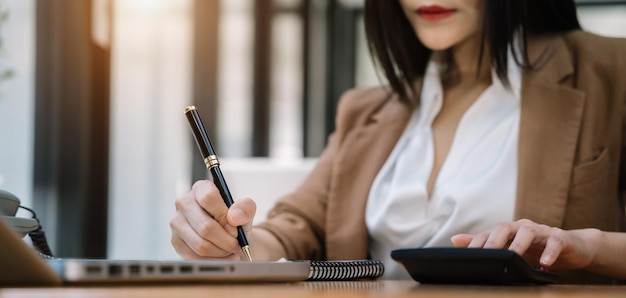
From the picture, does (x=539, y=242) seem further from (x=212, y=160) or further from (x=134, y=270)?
(x=134, y=270)

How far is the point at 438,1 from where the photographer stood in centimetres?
160

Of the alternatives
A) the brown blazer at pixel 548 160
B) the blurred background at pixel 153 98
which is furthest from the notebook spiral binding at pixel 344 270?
the blurred background at pixel 153 98

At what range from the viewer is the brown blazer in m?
1.47

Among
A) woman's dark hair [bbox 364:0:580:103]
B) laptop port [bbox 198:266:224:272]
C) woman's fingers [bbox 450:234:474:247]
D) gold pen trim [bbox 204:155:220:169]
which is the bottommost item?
woman's fingers [bbox 450:234:474:247]

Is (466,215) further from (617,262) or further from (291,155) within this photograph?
(291,155)

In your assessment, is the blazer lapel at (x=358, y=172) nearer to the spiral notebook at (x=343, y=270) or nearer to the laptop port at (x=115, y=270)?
the spiral notebook at (x=343, y=270)

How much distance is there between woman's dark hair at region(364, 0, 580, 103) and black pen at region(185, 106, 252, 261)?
0.65m

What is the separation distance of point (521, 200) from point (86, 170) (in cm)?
203

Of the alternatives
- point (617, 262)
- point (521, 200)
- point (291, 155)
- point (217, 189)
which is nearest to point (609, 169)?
point (521, 200)

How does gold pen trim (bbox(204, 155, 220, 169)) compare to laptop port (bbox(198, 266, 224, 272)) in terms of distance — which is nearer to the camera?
laptop port (bbox(198, 266, 224, 272))

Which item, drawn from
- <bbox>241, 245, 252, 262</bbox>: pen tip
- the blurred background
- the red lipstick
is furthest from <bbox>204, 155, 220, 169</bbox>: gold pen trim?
the blurred background

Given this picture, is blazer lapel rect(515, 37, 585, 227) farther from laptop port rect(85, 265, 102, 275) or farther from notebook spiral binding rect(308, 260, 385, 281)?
laptop port rect(85, 265, 102, 275)

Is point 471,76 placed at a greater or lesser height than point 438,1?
lesser

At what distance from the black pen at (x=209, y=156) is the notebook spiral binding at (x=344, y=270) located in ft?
0.47
